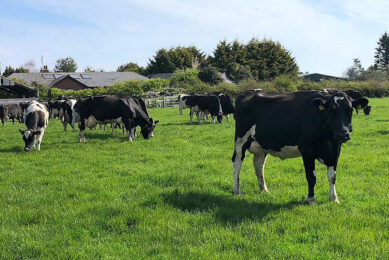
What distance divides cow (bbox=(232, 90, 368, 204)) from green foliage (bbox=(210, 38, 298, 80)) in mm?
60137

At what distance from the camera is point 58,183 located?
8.17 meters

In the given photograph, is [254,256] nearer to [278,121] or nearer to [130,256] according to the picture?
[130,256]

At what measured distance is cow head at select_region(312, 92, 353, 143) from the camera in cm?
574

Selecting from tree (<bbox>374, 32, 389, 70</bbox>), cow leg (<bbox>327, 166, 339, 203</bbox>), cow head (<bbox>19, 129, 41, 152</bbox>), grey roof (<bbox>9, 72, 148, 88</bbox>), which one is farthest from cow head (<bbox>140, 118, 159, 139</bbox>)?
tree (<bbox>374, 32, 389, 70</bbox>)

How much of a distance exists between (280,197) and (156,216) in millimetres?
2319

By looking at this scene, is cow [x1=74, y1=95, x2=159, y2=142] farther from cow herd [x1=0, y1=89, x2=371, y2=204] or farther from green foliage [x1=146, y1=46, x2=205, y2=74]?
green foliage [x1=146, y1=46, x2=205, y2=74]

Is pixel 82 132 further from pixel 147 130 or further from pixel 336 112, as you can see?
pixel 336 112

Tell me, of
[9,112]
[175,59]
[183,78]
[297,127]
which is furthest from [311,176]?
[175,59]

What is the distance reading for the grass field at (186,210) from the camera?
4.52 metres

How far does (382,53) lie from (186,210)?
122 m

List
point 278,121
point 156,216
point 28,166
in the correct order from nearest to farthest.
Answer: point 156,216
point 278,121
point 28,166

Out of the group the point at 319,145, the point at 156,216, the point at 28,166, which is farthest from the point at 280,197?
the point at 28,166

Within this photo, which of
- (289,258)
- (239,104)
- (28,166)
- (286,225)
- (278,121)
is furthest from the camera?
(28,166)

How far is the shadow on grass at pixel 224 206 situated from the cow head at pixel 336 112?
140cm
